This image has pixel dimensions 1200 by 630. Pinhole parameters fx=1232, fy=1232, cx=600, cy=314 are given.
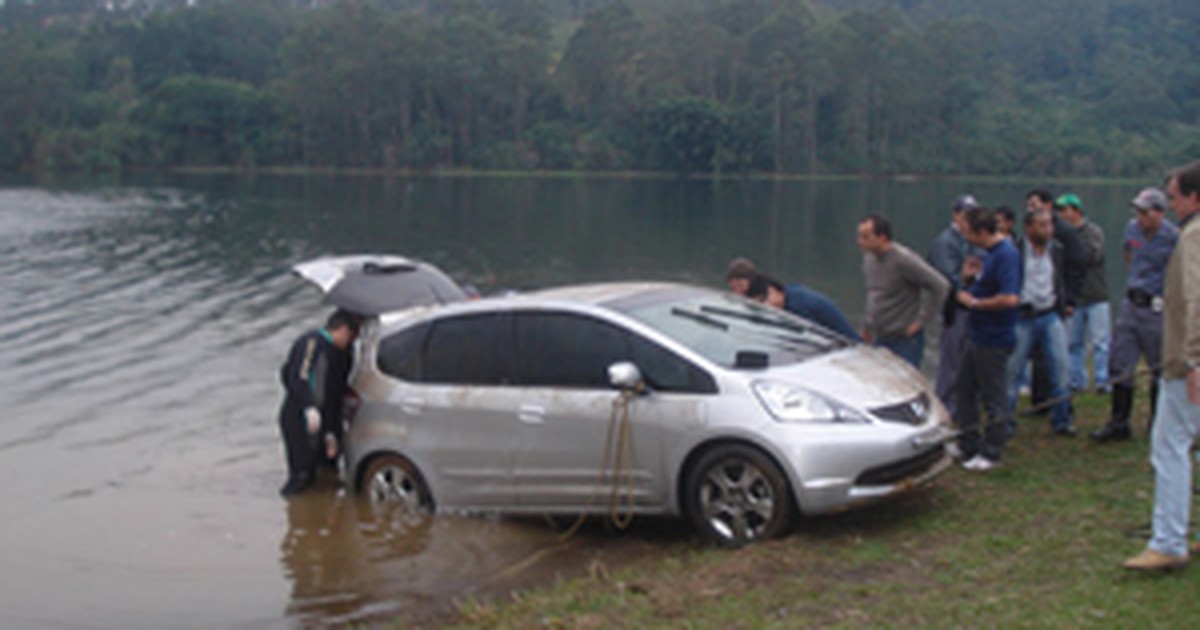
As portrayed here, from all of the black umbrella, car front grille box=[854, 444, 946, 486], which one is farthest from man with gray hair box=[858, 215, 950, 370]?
the black umbrella

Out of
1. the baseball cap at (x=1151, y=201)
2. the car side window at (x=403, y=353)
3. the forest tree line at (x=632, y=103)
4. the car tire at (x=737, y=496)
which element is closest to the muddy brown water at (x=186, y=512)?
the car tire at (x=737, y=496)

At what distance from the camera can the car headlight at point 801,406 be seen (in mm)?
7215

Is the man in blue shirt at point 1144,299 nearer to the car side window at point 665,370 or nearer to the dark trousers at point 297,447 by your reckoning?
the car side window at point 665,370

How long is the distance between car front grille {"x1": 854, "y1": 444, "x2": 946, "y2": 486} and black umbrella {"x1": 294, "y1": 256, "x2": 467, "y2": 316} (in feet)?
14.6

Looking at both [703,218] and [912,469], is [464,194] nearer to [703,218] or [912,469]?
[703,218]

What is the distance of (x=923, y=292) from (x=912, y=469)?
2504 millimetres

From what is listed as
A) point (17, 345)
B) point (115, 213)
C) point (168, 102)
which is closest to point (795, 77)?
point (168, 102)

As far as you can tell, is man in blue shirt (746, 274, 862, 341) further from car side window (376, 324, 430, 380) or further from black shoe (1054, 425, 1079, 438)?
car side window (376, 324, 430, 380)

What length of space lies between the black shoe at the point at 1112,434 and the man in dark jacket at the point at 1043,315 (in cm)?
35

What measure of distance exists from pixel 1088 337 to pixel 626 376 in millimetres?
5812

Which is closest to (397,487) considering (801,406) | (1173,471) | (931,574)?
(801,406)

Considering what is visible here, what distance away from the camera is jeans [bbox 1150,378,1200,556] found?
19.1 ft

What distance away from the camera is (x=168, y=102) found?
118688mm

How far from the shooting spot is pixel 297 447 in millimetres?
9672
